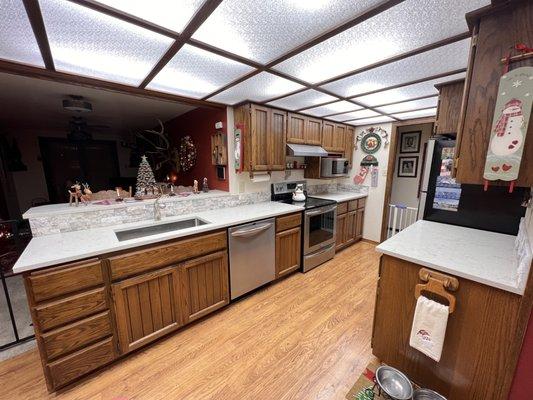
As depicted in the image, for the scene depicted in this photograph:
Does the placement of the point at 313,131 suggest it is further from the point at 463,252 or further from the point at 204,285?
the point at 204,285

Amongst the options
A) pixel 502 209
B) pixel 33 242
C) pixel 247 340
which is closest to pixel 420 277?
A: pixel 502 209

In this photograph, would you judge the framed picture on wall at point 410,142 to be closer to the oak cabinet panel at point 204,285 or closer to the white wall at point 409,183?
the white wall at point 409,183

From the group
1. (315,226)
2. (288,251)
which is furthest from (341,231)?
(288,251)

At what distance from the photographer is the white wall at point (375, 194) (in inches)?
143

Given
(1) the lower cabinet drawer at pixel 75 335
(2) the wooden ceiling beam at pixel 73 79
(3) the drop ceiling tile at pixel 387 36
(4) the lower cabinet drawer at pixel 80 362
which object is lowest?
(4) the lower cabinet drawer at pixel 80 362

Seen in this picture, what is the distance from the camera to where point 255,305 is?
225 centimetres

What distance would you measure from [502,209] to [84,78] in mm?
3342

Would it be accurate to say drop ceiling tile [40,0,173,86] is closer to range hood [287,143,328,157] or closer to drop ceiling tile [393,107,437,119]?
range hood [287,143,328,157]

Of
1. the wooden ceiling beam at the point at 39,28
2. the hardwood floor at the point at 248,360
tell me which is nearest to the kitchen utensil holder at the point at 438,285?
the hardwood floor at the point at 248,360

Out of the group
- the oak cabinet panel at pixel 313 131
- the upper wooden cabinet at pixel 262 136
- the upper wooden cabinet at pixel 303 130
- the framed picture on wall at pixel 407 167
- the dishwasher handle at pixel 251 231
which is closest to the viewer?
the dishwasher handle at pixel 251 231

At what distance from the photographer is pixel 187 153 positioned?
3.31 m

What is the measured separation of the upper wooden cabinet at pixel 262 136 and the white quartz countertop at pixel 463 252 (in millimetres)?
1603

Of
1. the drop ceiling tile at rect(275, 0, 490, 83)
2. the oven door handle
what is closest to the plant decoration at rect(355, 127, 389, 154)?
the oven door handle

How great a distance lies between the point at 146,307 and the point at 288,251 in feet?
5.15
